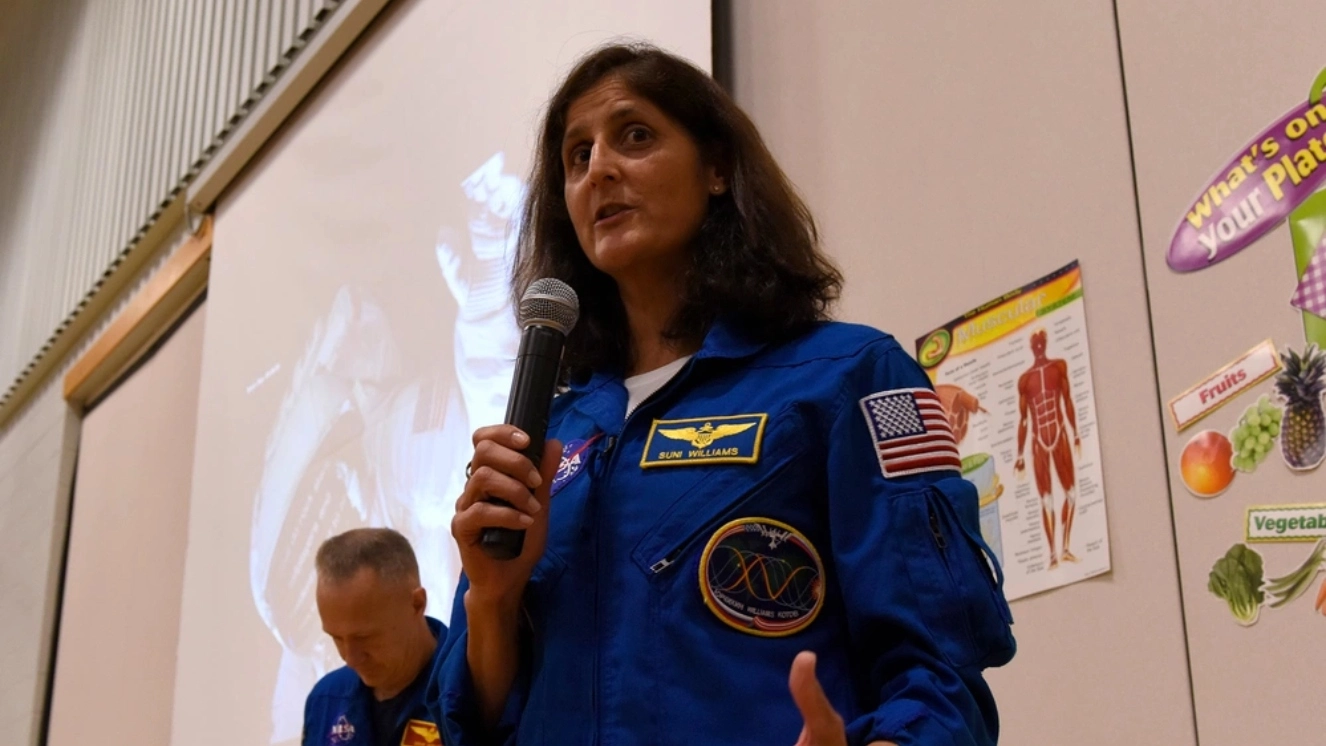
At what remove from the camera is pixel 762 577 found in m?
1.10

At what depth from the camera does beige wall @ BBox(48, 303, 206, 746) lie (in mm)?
5535

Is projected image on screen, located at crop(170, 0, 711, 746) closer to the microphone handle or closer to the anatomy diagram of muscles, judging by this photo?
the anatomy diagram of muscles

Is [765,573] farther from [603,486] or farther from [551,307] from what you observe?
[551,307]

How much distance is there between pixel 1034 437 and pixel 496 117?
5.90ft

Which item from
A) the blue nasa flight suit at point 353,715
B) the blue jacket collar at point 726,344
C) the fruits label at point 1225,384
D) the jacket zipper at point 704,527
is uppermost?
the fruits label at point 1225,384

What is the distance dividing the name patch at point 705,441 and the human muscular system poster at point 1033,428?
3.66 feet

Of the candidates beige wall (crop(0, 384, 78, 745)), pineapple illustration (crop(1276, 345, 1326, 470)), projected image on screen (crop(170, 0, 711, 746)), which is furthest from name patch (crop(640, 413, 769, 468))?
beige wall (crop(0, 384, 78, 745))

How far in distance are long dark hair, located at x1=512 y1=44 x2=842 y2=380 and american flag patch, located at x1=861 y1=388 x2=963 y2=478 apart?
0.51ft

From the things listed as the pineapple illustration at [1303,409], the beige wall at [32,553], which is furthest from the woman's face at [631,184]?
the beige wall at [32,553]

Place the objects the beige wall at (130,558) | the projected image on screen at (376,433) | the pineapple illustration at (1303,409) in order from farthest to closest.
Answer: the beige wall at (130,558)
the projected image on screen at (376,433)
the pineapple illustration at (1303,409)

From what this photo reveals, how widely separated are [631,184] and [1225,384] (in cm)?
105

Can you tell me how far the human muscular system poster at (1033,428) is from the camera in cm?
212

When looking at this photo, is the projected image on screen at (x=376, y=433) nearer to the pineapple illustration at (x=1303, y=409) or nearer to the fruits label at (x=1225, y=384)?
the fruits label at (x=1225, y=384)

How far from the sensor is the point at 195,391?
5637mm
